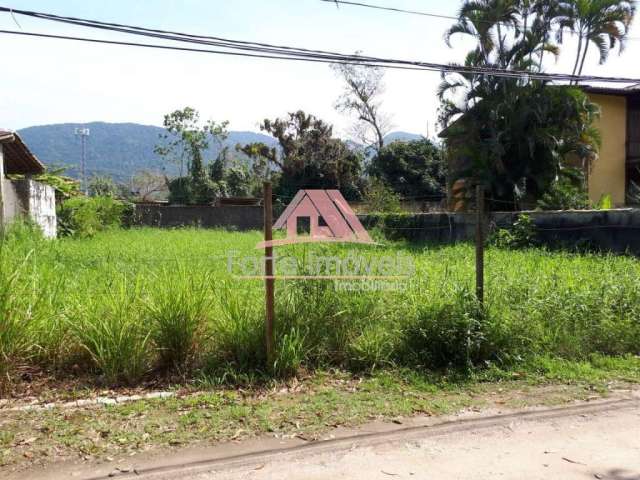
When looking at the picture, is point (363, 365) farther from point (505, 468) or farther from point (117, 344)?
point (117, 344)

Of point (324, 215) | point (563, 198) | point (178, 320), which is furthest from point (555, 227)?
point (178, 320)

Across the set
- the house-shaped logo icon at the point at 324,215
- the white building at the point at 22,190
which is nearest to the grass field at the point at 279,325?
the house-shaped logo icon at the point at 324,215

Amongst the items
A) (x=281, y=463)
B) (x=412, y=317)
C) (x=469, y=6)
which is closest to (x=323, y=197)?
(x=412, y=317)

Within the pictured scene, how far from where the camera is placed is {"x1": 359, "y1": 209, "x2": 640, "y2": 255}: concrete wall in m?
9.95

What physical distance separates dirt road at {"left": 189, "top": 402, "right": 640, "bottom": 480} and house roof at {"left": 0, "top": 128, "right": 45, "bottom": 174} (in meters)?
11.4

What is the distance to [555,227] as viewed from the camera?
1125 cm

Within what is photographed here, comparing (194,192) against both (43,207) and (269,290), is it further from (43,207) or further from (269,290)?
(269,290)

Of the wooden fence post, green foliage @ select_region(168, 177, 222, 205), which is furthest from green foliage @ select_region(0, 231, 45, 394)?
green foliage @ select_region(168, 177, 222, 205)

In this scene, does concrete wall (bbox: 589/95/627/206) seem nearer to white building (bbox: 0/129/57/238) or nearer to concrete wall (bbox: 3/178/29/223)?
white building (bbox: 0/129/57/238)

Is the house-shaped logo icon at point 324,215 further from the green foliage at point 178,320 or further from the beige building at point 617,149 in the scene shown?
the beige building at point 617,149

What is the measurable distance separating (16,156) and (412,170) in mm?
18891

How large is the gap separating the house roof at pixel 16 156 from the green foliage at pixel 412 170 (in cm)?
1678

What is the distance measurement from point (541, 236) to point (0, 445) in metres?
11.0

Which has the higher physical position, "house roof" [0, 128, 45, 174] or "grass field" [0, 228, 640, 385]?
"house roof" [0, 128, 45, 174]
